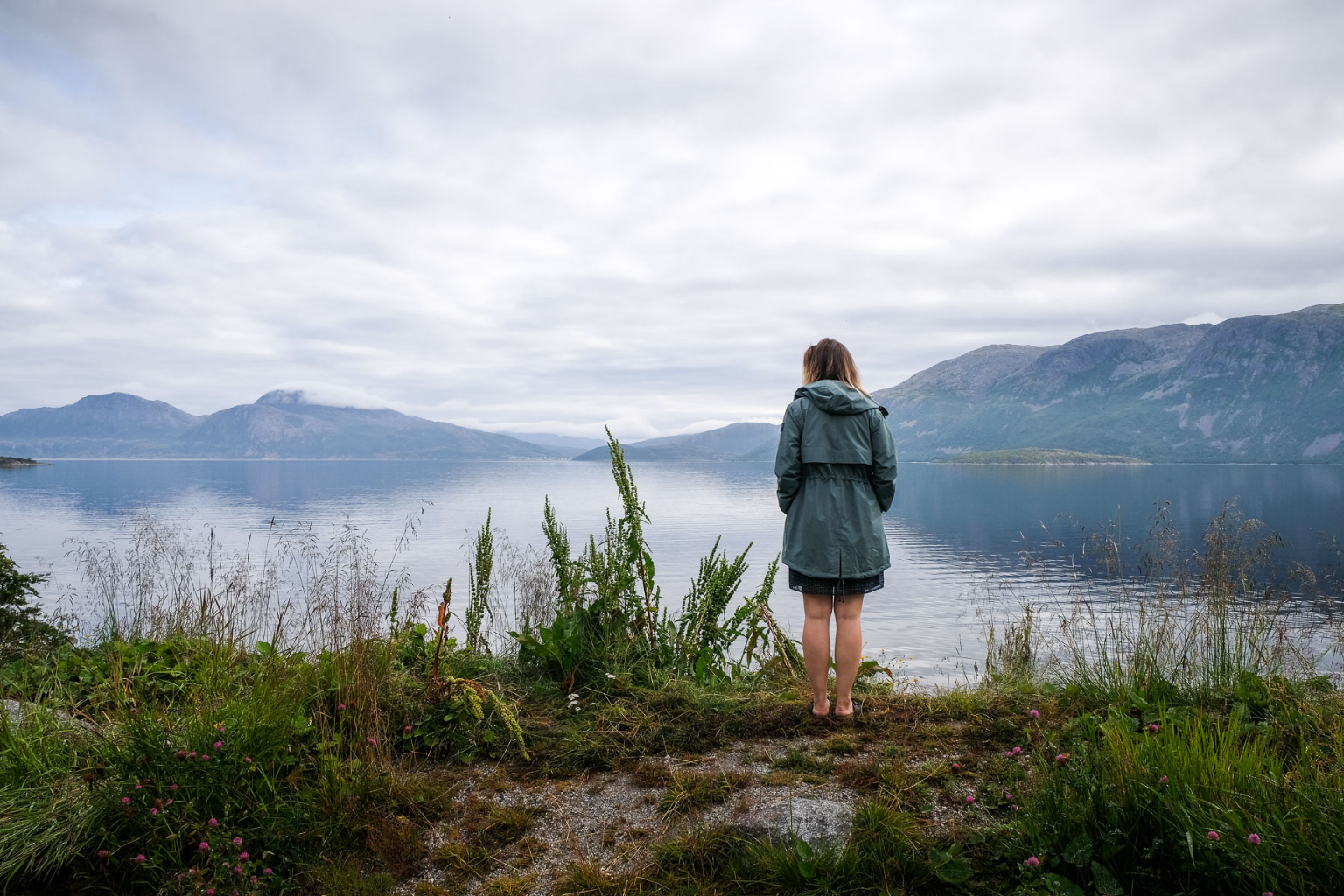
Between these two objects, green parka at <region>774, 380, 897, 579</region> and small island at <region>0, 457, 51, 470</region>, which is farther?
small island at <region>0, 457, 51, 470</region>

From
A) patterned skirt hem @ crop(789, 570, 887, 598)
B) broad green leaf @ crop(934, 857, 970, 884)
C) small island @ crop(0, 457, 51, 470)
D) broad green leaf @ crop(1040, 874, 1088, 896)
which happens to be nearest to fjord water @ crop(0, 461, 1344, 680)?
patterned skirt hem @ crop(789, 570, 887, 598)

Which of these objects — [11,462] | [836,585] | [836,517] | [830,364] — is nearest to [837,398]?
[830,364]

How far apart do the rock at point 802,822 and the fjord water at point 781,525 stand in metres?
6.67

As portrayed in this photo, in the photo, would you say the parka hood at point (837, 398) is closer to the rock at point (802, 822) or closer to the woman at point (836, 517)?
the woman at point (836, 517)

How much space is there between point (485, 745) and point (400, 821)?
0.94 metres

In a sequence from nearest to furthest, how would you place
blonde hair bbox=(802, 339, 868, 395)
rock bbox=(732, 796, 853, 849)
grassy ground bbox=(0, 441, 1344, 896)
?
grassy ground bbox=(0, 441, 1344, 896) → rock bbox=(732, 796, 853, 849) → blonde hair bbox=(802, 339, 868, 395)

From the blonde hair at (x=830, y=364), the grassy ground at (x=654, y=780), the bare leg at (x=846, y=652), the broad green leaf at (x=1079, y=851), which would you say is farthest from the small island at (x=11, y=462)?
the broad green leaf at (x=1079, y=851)

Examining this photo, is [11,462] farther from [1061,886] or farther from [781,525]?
[1061,886]

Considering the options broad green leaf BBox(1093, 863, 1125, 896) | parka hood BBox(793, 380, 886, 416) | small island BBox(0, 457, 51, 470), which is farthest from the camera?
small island BBox(0, 457, 51, 470)

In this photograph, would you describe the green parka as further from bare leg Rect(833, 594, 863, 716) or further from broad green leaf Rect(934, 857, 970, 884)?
broad green leaf Rect(934, 857, 970, 884)

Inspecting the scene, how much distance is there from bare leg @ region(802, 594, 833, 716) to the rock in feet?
4.24

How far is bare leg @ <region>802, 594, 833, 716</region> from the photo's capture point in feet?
16.4

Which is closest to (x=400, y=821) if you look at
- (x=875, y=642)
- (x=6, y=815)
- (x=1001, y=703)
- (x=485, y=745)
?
(x=485, y=745)

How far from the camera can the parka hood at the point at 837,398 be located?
4.97m
